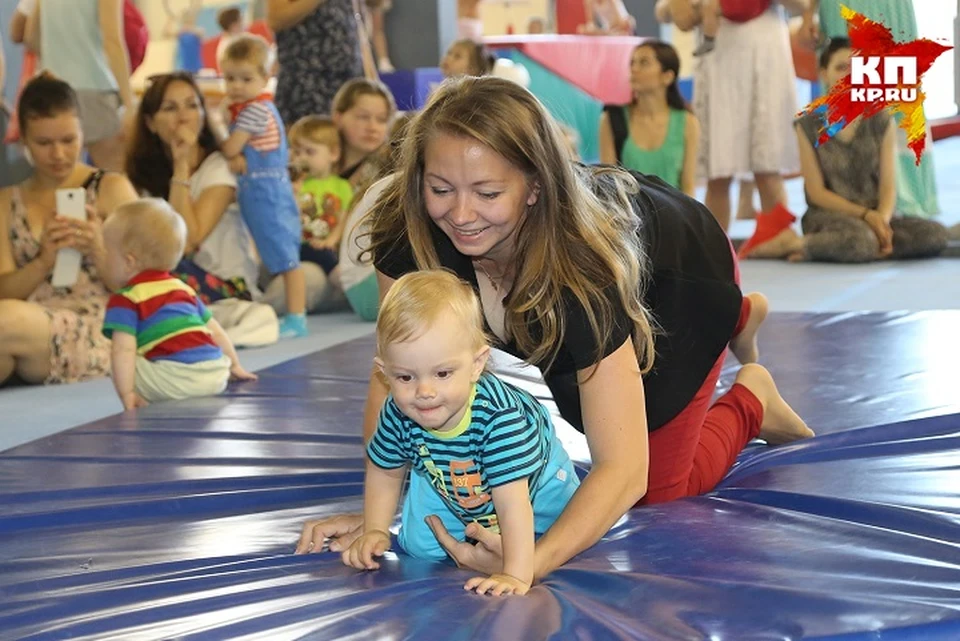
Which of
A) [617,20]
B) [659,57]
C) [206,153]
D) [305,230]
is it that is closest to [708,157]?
[659,57]

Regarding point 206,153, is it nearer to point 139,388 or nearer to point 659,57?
point 139,388

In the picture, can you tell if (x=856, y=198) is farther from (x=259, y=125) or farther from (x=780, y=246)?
(x=259, y=125)

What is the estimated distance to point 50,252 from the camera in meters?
4.40

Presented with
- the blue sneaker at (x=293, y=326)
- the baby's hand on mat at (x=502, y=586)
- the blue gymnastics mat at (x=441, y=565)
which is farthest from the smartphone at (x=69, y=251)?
the baby's hand on mat at (x=502, y=586)

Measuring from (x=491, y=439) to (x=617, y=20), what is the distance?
9.30m

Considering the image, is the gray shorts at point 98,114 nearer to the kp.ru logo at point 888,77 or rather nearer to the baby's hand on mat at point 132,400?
the baby's hand on mat at point 132,400

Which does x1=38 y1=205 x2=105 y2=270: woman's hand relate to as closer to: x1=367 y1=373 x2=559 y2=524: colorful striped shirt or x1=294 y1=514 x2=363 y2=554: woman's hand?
x1=294 y1=514 x2=363 y2=554: woman's hand

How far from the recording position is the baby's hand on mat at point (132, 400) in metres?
3.57

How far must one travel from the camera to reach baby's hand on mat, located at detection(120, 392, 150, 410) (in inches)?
141

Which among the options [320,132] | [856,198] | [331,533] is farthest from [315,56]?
[331,533]

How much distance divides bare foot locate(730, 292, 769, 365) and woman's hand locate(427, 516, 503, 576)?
1320 millimetres

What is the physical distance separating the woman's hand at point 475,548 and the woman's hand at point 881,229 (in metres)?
4.79

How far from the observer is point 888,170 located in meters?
6.28

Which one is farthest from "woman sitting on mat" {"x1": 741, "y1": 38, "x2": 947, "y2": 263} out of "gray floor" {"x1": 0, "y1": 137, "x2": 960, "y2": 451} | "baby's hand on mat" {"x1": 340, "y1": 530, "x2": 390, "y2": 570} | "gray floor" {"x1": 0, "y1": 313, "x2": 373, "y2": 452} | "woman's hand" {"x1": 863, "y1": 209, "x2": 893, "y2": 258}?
"baby's hand on mat" {"x1": 340, "y1": 530, "x2": 390, "y2": 570}
